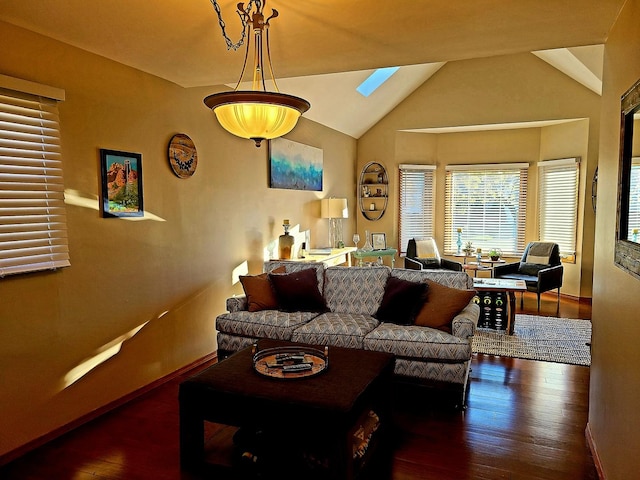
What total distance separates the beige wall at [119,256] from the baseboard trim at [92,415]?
39 millimetres

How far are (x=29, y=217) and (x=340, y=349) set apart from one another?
2130 mm

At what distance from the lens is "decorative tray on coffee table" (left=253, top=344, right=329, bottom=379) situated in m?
2.61

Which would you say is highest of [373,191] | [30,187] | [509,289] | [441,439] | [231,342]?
[373,191]

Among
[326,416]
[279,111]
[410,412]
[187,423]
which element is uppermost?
[279,111]

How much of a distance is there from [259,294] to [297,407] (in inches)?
76.1

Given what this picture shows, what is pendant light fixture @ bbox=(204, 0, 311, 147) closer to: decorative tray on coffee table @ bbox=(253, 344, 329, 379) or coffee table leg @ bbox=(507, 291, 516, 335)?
decorative tray on coffee table @ bbox=(253, 344, 329, 379)

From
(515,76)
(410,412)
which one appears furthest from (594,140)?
→ (410,412)

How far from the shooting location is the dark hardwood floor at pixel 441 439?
259cm

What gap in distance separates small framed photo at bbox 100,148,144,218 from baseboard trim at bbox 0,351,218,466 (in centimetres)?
141

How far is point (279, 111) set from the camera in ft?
7.72

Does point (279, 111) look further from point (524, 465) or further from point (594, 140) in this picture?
point (594, 140)

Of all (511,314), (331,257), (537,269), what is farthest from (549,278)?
(331,257)

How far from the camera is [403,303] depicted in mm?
3754

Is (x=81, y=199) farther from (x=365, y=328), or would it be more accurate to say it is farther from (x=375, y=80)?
(x=375, y=80)
